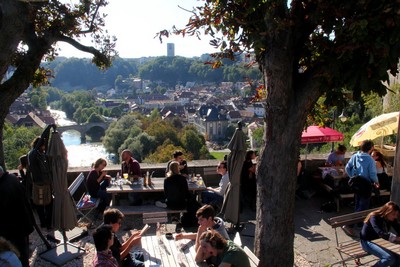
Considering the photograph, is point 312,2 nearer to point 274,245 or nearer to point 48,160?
point 274,245

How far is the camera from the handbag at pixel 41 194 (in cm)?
608

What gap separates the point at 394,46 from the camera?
354 centimetres

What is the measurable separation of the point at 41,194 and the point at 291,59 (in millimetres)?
4199

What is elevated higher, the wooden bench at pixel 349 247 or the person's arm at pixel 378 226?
the person's arm at pixel 378 226

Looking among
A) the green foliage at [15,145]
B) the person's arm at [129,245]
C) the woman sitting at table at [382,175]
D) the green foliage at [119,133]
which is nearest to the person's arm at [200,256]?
the person's arm at [129,245]

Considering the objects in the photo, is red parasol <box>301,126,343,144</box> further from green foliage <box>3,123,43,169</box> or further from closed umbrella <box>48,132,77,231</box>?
→ green foliage <box>3,123,43,169</box>

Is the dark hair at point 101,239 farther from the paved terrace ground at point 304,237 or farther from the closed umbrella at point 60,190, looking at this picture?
the closed umbrella at point 60,190

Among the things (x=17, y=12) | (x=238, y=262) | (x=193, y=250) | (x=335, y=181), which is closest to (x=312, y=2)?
(x=238, y=262)

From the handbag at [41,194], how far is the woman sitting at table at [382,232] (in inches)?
179

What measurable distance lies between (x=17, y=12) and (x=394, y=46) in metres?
5.06

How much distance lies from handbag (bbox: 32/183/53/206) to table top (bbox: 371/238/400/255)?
15.3ft

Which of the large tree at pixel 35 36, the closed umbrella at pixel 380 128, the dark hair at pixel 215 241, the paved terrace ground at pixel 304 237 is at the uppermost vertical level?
the large tree at pixel 35 36

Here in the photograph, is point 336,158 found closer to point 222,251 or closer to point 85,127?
point 222,251

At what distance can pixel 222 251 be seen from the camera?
411 cm
